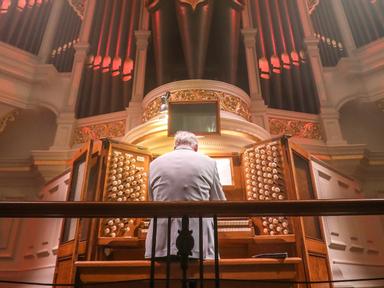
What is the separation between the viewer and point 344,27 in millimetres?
7379

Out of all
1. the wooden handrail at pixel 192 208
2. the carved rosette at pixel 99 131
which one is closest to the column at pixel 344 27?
the carved rosette at pixel 99 131

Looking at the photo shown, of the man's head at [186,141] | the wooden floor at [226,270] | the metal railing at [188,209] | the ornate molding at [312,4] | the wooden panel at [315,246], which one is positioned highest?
the ornate molding at [312,4]

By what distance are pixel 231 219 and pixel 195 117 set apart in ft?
4.71

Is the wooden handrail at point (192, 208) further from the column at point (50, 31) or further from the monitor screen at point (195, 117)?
the column at point (50, 31)

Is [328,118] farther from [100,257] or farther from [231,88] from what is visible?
[100,257]

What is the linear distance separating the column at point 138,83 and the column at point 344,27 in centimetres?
350

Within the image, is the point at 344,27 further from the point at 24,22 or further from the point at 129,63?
the point at 24,22

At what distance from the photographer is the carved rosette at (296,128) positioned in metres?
6.15

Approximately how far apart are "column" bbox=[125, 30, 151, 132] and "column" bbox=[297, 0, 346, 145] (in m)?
2.79

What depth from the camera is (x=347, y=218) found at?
471 centimetres

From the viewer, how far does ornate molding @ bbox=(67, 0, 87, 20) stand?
7992mm

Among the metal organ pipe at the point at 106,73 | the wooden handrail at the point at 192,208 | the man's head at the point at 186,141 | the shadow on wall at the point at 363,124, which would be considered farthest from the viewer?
the shadow on wall at the point at 363,124

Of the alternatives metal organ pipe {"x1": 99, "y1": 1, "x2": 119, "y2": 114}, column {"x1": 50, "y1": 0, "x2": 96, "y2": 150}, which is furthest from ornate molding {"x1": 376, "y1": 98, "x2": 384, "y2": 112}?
column {"x1": 50, "y1": 0, "x2": 96, "y2": 150}

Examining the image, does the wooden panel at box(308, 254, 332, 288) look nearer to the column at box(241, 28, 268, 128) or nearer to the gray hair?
the gray hair
